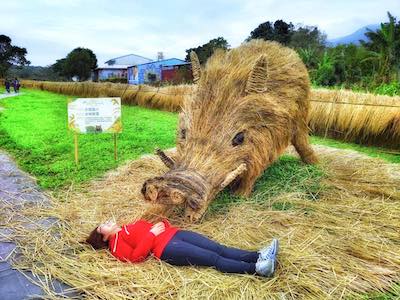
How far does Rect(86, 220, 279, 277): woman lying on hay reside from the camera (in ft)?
11.6

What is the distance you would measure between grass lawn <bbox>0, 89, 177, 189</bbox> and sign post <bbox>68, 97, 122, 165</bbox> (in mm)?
573

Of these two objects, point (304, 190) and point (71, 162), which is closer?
point (304, 190)

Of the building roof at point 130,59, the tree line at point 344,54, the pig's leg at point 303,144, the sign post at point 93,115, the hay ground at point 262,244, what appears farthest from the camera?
the building roof at point 130,59

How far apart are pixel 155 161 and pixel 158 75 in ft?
126

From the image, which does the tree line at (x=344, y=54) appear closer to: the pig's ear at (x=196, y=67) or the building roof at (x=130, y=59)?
the pig's ear at (x=196, y=67)

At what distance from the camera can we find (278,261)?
3682mm

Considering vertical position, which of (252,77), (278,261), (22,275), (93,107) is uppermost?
(252,77)

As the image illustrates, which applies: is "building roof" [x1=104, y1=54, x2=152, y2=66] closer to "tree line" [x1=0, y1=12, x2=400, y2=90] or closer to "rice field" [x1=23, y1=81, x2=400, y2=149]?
"tree line" [x1=0, y1=12, x2=400, y2=90]

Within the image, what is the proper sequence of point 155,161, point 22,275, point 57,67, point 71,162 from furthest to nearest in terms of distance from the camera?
1. point 57,67
2. point 71,162
3. point 155,161
4. point 22,275

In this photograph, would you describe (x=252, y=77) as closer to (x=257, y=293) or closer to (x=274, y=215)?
(x=274, y=215)

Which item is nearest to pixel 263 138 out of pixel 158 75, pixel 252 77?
pixel 252 77

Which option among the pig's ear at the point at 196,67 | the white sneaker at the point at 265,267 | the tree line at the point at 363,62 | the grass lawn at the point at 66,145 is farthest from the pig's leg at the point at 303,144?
the tree line at the point at 363,62

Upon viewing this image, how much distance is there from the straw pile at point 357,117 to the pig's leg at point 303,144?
3.30 meters

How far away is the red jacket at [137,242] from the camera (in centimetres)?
379
